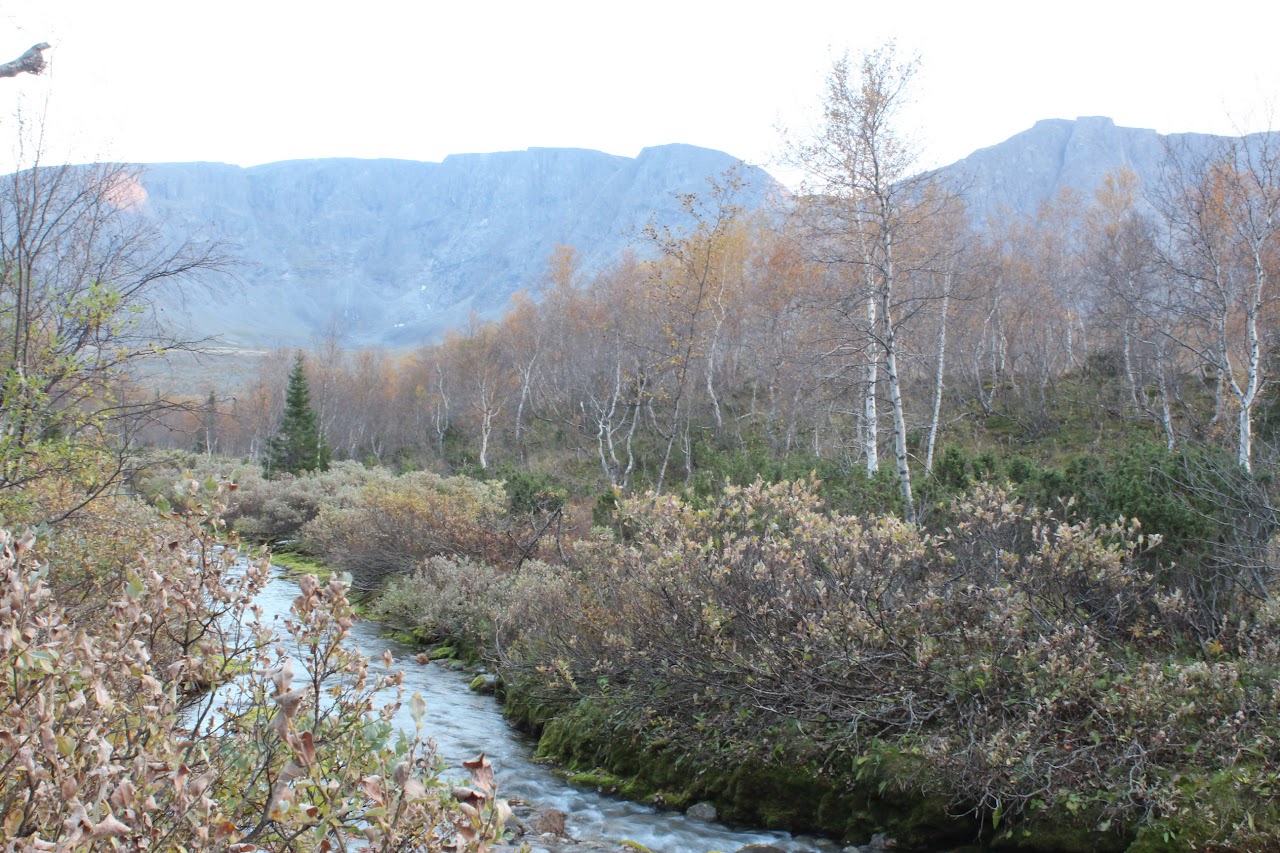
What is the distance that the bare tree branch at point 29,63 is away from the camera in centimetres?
841

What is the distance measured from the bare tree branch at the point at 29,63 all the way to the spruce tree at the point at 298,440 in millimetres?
32312

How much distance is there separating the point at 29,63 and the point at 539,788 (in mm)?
8927

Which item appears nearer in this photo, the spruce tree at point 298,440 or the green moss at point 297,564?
the green moss at point 297,564

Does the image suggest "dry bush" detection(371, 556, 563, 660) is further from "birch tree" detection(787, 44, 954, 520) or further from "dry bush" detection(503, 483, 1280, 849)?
"birch tree" detection(787, 44, 954, 520)

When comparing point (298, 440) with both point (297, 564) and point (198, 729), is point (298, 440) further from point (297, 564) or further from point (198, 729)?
point (198, 729)

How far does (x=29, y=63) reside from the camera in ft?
28.0

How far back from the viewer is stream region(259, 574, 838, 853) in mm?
6023

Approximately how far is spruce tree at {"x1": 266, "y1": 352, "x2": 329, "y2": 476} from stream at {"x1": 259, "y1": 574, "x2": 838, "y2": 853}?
3254cm

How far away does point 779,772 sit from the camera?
21.0ft

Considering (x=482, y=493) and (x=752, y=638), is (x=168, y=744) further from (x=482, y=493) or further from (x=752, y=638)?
(x=482, y=493)

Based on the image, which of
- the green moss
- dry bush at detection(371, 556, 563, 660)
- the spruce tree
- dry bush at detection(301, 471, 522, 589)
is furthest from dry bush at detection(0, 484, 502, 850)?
the spruce tree

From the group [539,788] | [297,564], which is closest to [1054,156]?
[297,564]

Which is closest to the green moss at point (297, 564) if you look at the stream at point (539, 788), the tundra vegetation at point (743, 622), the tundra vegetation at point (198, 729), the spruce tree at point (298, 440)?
the tundra vegetation at point (743, 622)

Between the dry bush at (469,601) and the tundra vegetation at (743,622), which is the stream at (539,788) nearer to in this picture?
the tundra vegetation at (743,622)
